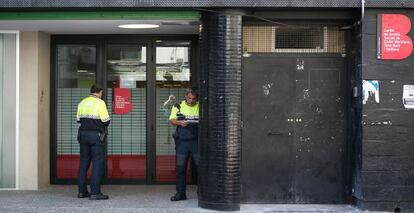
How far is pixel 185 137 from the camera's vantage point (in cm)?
1033

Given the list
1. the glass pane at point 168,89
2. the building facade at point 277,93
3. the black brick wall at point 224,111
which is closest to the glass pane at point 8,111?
the building facade at point 277,93

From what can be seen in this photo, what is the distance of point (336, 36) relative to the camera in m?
10.1

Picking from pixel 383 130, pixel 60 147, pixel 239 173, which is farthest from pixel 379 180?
pixel 60 147

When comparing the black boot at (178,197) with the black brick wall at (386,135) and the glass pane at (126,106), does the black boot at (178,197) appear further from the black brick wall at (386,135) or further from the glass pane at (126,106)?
the black brick wall at (386,135)

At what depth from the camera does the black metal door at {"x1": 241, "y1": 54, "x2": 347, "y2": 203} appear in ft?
32.6

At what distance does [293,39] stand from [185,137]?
2289 mm

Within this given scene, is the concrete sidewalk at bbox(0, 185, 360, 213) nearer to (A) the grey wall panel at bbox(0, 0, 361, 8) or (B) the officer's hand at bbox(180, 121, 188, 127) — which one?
(B) the officer's hand at bbox(180, 121, 188, 127)

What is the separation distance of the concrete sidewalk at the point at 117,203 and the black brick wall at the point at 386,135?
0.53 metres

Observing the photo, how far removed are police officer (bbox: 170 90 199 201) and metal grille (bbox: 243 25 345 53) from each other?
4.27 feet

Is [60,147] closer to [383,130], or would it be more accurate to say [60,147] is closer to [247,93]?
[247,93]

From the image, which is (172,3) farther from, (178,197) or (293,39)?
(178,197)

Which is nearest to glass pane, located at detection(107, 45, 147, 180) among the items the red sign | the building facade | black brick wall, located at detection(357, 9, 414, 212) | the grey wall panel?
the building facade

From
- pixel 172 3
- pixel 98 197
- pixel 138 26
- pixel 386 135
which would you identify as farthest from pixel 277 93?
pixel 98 197

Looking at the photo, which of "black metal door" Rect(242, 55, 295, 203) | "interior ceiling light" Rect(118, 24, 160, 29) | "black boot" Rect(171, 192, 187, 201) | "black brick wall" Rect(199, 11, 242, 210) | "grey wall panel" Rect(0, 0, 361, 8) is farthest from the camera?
"interior ceiling light" Rect(118, 24, 160, 29)
